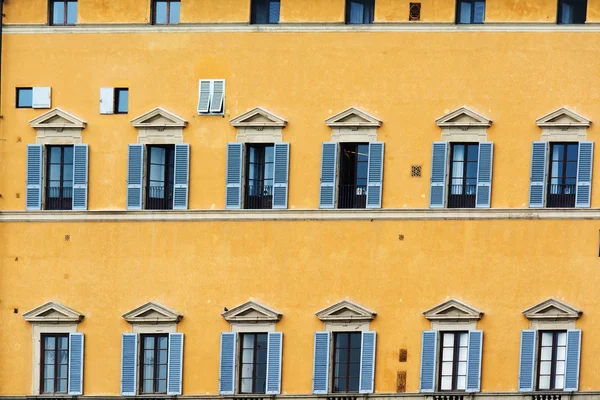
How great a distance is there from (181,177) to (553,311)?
9.95m

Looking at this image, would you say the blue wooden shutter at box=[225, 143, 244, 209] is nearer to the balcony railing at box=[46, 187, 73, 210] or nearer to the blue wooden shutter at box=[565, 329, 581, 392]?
the balcony railing at box=[46, 187, 73, 210]

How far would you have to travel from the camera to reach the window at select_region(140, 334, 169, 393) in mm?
45312

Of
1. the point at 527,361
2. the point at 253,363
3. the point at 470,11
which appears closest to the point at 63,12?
the point at 253,363

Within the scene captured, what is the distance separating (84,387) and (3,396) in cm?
212

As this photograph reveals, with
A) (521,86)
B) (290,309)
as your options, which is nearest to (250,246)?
(290,309)

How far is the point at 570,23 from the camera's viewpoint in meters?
45.0

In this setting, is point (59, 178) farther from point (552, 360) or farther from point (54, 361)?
point (552, 360)

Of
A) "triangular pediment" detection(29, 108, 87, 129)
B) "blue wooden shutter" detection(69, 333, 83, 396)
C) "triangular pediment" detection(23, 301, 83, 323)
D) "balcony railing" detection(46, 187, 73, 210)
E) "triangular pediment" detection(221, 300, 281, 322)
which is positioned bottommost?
"blue wooden shutter" detection(69, 333, 83, 396)

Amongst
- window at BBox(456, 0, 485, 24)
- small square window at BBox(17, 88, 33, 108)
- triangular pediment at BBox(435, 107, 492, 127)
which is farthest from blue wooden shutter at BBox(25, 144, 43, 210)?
window at BBox(456, 0, 485, 24)

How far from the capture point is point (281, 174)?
4506 cm

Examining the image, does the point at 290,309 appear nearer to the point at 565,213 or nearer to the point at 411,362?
the point at 411,362

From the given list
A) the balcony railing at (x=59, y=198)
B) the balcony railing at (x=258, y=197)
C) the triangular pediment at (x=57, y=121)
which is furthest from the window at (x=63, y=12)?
the balcony railing at (x=258, y=197)

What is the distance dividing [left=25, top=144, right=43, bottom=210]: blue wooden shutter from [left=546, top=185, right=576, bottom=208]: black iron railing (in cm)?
1294

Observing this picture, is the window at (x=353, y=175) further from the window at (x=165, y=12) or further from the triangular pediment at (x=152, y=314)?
the window at (x=165, y=12)
